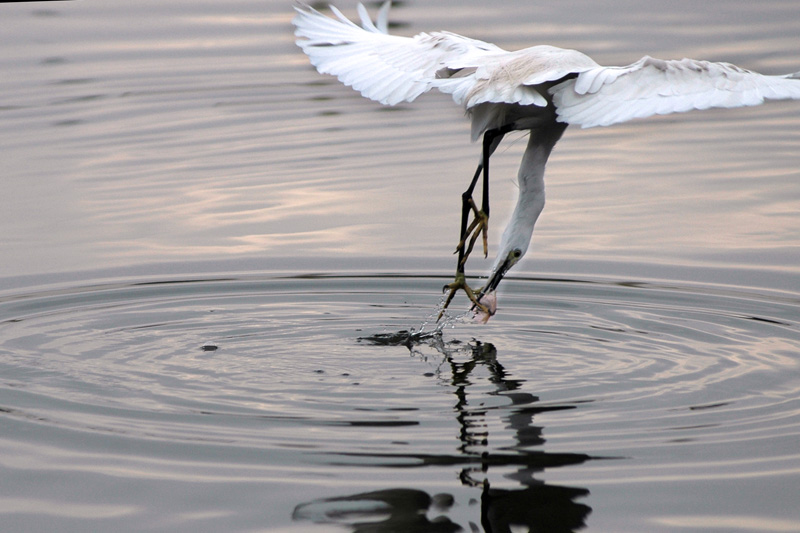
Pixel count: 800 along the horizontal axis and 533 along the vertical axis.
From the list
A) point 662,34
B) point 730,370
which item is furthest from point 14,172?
point 662,34

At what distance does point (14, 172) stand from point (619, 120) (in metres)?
7.88

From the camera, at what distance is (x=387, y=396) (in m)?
6.32

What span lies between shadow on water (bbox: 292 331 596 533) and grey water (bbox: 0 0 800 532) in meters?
0.02

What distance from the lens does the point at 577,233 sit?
9812 millimetres

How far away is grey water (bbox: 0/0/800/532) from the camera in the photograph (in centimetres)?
512

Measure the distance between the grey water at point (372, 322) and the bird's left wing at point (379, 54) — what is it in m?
1.58

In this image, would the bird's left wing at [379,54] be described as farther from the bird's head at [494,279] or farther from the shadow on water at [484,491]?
the shadow on water at [484,491]

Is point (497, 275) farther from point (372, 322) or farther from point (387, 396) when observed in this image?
point (387, 396)

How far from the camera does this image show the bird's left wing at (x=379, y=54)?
6688 mm

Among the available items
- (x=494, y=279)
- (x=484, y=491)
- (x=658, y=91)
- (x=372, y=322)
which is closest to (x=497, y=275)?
(x=494, y=279)

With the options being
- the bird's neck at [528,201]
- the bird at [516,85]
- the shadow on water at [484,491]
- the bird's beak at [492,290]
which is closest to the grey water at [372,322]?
the shadow on water at [484,491]

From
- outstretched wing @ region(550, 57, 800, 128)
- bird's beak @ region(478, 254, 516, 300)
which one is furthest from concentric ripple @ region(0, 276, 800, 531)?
outstretched wing @ region(550, 57, 800, 128)

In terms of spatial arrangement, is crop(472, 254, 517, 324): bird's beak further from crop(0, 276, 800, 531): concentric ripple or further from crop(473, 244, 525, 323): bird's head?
crop(0, 276, 800, 531): concentric ripple

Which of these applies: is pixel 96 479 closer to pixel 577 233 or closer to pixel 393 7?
pixel 577 233
